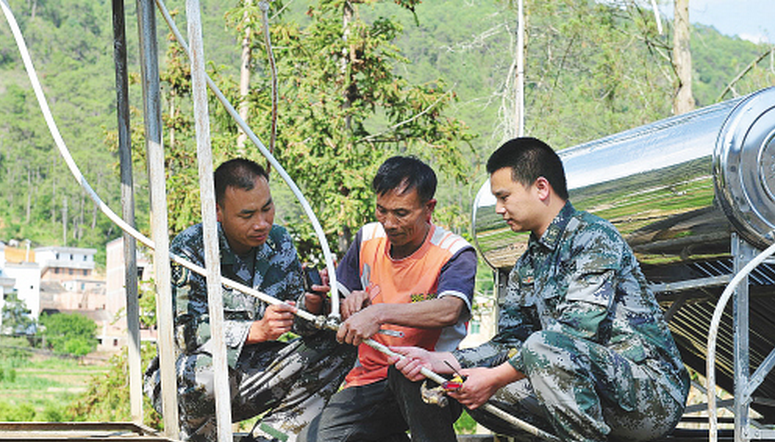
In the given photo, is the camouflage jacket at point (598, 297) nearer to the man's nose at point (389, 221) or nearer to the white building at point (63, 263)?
the man's nose at point (389, 221)

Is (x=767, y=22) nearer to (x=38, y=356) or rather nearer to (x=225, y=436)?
(x=225, y=436)

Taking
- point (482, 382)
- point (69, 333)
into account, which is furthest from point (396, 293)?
point (69, 333)

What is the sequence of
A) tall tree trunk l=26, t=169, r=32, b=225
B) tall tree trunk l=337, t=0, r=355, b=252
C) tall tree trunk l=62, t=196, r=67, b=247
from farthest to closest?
tall tree trunk l=26, t=169, r=32, b=225 → tall tree trunk l=62, t=196, r=67, b=247 → tall tree trunk l=337, t=0, r=355, b=252

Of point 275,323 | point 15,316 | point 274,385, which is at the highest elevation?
point 275,323

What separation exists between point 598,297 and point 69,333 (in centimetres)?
5960

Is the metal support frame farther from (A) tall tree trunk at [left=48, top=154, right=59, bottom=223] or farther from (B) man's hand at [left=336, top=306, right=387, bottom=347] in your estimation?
(A) tall tree trunk at [left=48, top=154, right=59, bottom=223]

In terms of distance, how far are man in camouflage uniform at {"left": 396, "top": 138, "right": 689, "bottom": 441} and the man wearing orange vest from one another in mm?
212

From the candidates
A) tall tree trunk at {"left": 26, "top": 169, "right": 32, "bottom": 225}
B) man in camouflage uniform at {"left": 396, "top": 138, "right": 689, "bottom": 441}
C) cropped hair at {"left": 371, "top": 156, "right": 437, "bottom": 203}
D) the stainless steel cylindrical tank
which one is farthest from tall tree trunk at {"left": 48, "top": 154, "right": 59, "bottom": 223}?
man in camouflage uniform at {"left": 396, "top": 138, "right": 689, "bottom": 441}

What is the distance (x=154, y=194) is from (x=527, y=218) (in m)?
1.35

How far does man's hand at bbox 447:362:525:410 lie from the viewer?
316 cm

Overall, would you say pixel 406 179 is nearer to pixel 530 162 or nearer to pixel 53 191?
pixel 530 162

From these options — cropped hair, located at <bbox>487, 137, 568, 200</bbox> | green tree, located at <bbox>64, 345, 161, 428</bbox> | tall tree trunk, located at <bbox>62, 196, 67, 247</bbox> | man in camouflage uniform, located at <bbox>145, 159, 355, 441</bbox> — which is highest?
cropped hair, located at <bbox>487, 137, 568, 200</bbox>

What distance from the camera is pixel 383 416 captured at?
387 centimetres

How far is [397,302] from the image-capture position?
400cm
